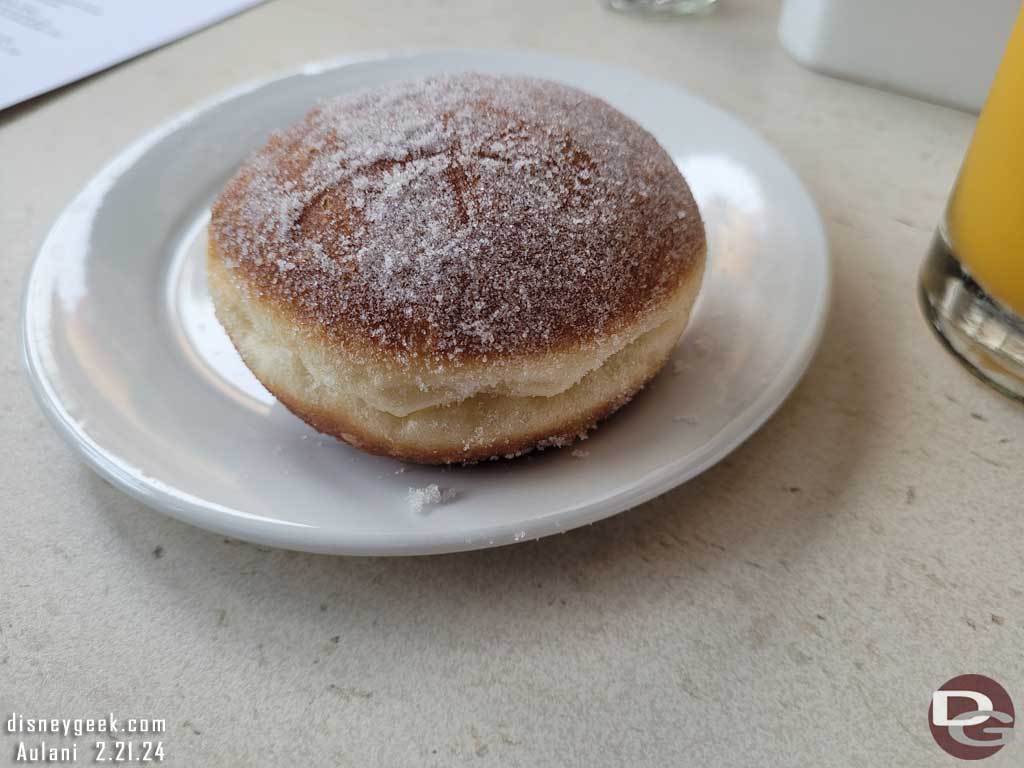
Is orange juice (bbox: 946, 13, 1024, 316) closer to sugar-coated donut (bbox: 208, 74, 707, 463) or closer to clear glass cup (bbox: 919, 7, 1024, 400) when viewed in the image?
clear glass cup (bbox: 919, 7, 1024, 400)

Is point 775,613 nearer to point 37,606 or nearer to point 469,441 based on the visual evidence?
point 469,441

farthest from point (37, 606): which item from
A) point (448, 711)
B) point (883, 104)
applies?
point (883, 104)

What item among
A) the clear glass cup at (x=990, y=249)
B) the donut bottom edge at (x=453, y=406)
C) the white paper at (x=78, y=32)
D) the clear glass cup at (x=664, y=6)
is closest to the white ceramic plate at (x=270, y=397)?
the donut bottom edge at (x=453, y=406)

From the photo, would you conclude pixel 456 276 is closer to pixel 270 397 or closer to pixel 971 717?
pixel 270 397

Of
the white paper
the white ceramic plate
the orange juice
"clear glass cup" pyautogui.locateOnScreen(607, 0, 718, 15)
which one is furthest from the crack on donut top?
"clear glass cup" pyautogui.locateOnScreen(607, 0, 718, 15)

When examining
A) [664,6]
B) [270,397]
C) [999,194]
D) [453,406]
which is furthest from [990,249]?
[664,6]

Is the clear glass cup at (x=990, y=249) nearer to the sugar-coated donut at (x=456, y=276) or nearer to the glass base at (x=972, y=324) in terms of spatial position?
the glass base at (x=972, y=324)

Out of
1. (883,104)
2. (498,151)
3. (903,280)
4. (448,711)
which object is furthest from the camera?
(883,104)

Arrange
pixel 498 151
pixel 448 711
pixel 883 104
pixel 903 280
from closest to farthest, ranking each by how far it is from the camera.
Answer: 1. pixel 448 711
2. pixel 498 151
3. pixel 903 280
4. pixel 883 104
